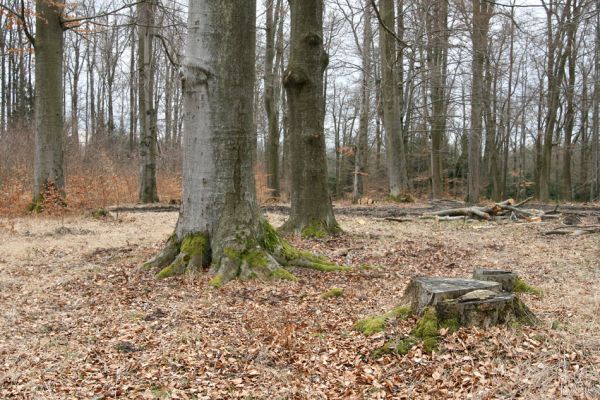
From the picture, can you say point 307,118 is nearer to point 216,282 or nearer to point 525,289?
point 216,282

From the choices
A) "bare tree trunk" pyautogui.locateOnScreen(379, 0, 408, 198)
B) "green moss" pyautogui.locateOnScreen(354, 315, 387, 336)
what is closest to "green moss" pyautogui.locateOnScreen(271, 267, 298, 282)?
"green moss" pyautogui.locateOnScreen(354, 315, 387, 336)

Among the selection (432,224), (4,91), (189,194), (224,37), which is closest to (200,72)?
(224,37)

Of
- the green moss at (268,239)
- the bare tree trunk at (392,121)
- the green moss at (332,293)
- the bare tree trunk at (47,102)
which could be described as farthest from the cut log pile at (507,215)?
the bare tree trunk at (47,102)

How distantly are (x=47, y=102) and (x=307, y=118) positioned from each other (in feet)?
24.6

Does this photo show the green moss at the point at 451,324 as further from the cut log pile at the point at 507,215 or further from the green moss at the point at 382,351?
the cut log pile at the point at 507,215

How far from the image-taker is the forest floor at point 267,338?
3.36 metres

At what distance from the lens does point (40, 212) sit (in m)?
12.6

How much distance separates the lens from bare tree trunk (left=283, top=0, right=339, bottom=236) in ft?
29.6

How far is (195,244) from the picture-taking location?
6.13m

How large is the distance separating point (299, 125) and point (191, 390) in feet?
20.7

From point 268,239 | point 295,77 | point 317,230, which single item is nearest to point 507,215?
point 317,230

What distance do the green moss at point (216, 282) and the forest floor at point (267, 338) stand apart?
0.08 metres

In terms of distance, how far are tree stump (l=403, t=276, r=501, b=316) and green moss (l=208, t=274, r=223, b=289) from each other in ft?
7.07

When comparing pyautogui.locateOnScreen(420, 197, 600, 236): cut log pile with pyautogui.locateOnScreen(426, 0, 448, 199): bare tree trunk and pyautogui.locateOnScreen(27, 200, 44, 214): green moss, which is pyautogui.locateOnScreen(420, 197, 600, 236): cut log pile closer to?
pyautogui.locateOnScreen(426, 0, 448, 199): bare tree trunk
